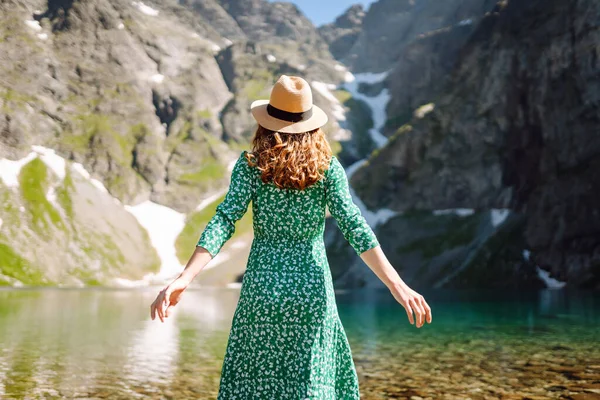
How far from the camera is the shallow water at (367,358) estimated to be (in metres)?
18.4

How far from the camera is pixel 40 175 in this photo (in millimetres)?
164375

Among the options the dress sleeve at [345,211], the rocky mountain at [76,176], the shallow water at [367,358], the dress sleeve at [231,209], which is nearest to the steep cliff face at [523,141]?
the rocky mountain at [76,176]

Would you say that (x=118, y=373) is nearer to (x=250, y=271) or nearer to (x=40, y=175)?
(x=250, y=271)

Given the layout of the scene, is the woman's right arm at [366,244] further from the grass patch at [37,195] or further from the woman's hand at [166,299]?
the grass patch at [37,195]

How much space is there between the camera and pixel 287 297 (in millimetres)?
→ 5922

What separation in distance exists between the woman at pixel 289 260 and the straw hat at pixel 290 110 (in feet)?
0.04

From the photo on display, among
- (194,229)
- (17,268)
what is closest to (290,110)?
(17,268)

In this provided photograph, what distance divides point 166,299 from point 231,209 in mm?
1200

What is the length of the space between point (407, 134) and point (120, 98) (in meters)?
95.7

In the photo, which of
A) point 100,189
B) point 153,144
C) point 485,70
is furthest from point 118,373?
point 153,144

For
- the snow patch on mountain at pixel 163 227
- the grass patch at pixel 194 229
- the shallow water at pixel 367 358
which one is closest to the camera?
the shallow water at pixel 367 358

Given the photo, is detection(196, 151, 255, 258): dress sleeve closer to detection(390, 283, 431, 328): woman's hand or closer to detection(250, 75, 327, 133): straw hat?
detection(250, 75, 327, 133): straw hat

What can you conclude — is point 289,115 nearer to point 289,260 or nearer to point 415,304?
point 289,260

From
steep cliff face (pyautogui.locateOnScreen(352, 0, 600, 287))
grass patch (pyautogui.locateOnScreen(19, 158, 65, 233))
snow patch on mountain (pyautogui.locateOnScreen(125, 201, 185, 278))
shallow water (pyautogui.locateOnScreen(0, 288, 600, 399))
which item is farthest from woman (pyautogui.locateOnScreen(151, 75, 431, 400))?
snow patch on mountain (pyautogui.locateOnScreen(125, 201, 185, 278))
